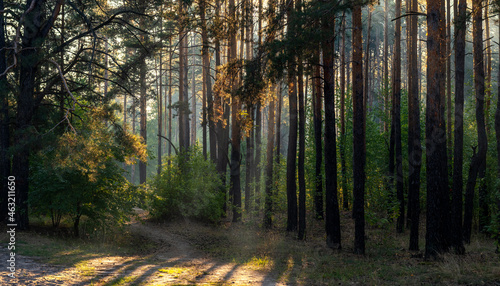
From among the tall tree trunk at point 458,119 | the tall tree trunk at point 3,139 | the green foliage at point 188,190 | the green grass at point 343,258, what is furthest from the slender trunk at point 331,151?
the tall tree trunk at point 3,139

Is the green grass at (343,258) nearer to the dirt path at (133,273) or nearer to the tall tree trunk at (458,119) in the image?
the dirt path at (133,273)

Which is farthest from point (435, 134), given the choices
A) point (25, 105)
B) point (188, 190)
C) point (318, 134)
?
point (188, 190)

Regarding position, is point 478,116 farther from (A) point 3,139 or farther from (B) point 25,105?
(A) point 3,139

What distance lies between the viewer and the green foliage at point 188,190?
20250 mm

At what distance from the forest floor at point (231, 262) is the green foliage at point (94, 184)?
3.50ft

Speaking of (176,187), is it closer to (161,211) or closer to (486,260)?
(161,211)

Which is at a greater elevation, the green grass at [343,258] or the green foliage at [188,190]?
the green foliage at [188,190]

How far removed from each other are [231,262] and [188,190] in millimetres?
8712

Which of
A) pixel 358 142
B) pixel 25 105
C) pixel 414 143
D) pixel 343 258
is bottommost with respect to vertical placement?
pixel 343 258

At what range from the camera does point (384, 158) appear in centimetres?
2317

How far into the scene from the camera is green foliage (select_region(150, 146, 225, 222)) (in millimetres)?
20250

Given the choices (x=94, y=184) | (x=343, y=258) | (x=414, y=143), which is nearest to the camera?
(x=343, y=258)

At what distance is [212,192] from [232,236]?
3.87 meters

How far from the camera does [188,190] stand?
803 inches
